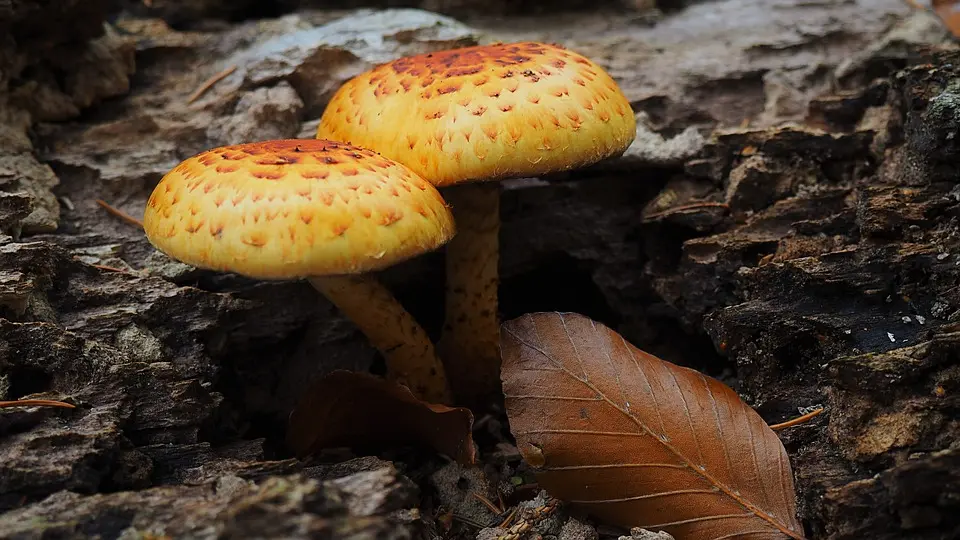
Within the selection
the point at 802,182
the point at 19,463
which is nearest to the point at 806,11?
the point at 802,182

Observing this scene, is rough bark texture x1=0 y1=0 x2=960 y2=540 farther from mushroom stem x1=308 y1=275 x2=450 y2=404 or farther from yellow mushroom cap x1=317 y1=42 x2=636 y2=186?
yellow mushroom cap x1=317 y1=42 x2=636 y2=186

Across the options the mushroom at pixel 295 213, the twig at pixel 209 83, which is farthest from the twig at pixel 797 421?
the twig at pixel 209 83

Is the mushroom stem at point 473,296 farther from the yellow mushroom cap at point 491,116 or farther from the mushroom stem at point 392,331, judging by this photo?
the yellow mushroom cap at point 491,116

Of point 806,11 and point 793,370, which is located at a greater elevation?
point 806,11

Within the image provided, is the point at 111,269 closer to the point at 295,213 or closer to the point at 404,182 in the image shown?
the point at 295,213

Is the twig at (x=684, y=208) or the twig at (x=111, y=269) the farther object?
the twig at (x=684, y=208)

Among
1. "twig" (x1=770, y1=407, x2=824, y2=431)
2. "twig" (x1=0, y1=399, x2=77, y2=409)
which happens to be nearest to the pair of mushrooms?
"twig" (x1=0, y1=399, x2=77, y2=409)

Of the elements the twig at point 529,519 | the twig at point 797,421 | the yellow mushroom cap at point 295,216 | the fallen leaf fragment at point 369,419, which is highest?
the yellow mushroom cap at point 295,216

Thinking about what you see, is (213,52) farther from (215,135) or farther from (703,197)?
(703,197)
